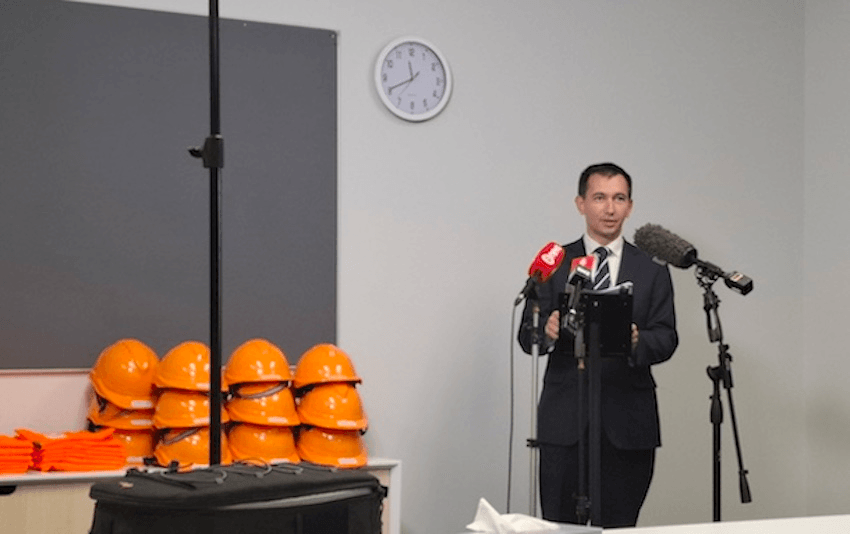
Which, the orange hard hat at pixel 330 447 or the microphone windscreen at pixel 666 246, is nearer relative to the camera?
the microphone windscreen at pixel 666 246

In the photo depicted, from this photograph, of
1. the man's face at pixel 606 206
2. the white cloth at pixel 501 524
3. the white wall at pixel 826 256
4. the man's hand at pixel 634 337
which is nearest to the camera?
the white cloth at pixel 501 524

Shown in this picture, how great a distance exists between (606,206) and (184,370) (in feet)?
5.70

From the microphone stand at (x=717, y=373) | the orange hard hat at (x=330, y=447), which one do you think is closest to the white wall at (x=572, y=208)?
the orange hard hat at (x=330, y=447)

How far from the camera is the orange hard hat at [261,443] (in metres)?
4.60

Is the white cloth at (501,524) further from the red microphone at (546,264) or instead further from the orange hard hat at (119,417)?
the orange hard hat at (119,417)

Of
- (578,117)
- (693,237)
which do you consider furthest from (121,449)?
(693,237)

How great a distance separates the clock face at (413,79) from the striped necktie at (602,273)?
1.22 metres

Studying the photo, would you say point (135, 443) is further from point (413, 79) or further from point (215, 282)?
point (215, 282)

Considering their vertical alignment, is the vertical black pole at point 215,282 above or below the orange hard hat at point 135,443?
above

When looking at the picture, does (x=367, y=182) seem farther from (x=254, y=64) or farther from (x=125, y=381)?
(x=125, y=381)

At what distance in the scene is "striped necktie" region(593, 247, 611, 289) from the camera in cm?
459

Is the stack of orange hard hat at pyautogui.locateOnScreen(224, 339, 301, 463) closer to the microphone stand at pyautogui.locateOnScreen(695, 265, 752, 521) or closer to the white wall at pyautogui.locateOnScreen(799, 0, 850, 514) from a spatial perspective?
the microphone stand at pyautogui.locateOnScreen(695, 265, 752, 521)

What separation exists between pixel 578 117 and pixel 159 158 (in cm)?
202

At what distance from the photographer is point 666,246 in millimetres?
4344
